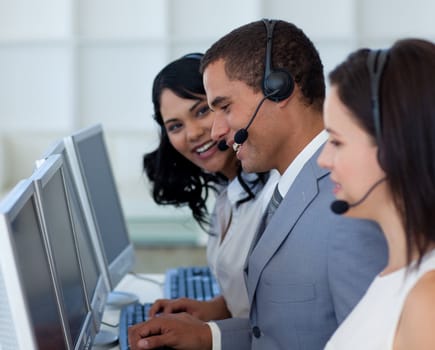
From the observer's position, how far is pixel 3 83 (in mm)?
5219

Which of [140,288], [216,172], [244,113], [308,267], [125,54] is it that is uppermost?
[244,113]

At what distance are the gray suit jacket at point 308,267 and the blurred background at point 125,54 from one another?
3363 mm

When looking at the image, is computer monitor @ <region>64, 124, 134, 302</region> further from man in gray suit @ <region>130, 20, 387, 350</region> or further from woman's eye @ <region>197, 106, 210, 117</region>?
man in gray suit @ <region>130, 20, 387, 350</region>

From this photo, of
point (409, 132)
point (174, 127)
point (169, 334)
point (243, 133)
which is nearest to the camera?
point (409, 132)

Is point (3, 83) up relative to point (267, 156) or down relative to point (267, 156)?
down

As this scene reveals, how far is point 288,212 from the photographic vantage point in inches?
63.5

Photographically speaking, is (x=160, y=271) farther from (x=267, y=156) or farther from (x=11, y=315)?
(x=11, y=315)

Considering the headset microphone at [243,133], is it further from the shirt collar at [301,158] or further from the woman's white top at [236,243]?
the woman's white top at [236,243]

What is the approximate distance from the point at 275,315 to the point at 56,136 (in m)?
3.75

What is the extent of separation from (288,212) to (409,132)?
551 mm

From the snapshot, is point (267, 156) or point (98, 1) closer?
point (267, 156)

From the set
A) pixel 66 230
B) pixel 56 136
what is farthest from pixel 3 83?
pixel 66 230

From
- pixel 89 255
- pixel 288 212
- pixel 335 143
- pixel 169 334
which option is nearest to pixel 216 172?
pixel 89 255

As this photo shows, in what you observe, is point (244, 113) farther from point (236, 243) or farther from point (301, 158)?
point (236, 243)
